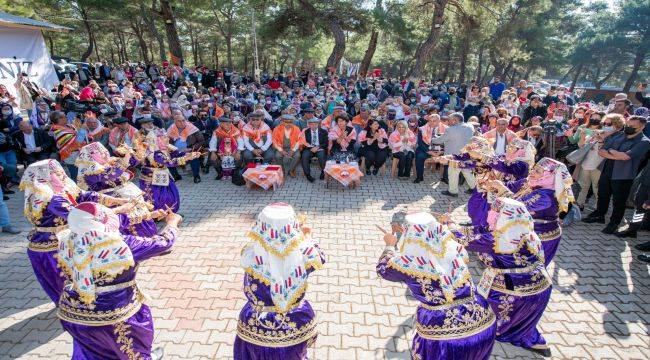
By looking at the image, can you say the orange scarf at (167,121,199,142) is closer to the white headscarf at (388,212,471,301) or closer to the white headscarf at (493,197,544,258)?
the white headscarf at (388,212,471,301)

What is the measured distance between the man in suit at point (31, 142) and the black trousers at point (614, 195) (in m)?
12.2

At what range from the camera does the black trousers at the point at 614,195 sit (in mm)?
6445

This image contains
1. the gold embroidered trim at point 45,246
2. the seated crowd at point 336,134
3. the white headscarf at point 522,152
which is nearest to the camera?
the gold embroidered trim at point 45,246

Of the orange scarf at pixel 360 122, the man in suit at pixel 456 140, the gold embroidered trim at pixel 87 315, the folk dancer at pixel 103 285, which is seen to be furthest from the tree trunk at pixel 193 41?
the gold embroidered trim at pixel 87 315

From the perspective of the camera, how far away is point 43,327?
13.7 ft

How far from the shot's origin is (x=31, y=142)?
27.9 feet

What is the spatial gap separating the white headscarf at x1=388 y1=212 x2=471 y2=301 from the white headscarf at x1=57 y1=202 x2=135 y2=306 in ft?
7.20

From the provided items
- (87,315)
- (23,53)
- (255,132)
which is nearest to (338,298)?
(87,315)

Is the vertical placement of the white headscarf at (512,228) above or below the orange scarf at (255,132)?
above

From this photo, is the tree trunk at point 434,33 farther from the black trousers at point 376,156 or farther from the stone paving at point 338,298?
the stone paving at point 338,298

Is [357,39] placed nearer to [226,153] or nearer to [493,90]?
[493,90]

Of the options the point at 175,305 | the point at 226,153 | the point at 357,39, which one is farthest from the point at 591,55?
the point at 175,305

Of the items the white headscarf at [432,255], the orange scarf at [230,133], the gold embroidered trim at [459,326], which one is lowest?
the gold embroidered trim at [459,326]

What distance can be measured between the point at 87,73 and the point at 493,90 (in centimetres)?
2157
